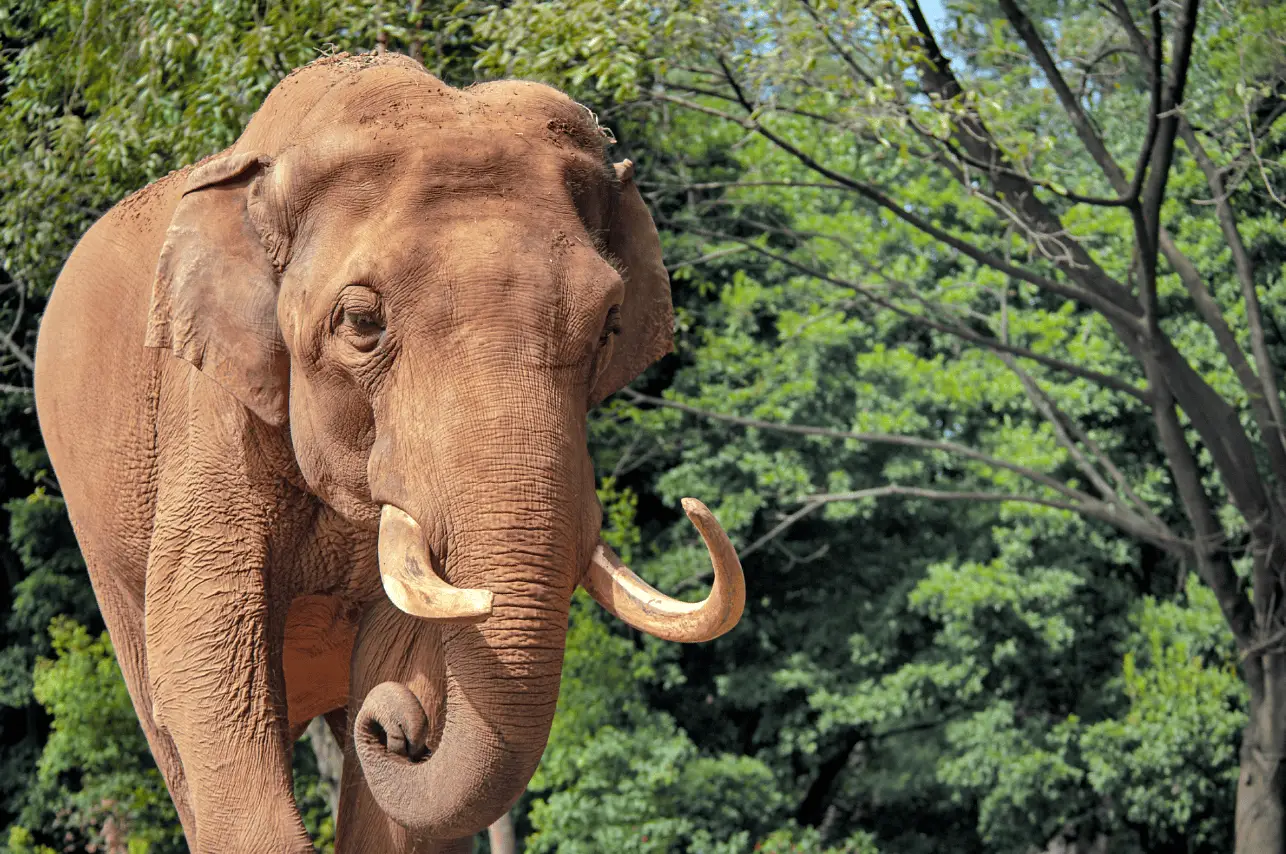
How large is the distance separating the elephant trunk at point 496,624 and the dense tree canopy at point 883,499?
6.12m

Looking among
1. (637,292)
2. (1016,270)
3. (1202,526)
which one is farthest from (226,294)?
(1202,526)

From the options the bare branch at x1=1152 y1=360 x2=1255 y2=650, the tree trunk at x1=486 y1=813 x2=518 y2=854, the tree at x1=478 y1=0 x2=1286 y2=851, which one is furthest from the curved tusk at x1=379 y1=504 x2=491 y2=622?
the bare branch at x1=1152 y1=360 x2=1255 y2=650

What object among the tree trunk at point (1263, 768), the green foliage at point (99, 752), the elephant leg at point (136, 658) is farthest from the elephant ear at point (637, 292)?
the green foliage at point (99, 752)

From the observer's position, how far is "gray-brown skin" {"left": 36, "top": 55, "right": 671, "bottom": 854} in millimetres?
3355

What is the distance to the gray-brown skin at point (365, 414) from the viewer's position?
3355 mm

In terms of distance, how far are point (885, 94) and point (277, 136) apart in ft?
15.2

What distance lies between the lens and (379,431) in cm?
349

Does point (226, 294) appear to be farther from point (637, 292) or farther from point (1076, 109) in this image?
point (1076, 109)

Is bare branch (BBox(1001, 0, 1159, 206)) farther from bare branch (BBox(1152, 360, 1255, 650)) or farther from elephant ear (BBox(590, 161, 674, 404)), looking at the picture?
elephant ear (BBox(590, 161, 674, 404))

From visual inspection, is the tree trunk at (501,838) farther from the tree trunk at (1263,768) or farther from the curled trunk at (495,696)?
the curled trunk at (495,696)

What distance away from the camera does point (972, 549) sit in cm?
1368

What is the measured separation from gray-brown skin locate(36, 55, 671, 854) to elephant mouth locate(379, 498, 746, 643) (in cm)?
6

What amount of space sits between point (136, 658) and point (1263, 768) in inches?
284

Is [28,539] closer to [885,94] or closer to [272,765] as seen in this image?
[885,94]
